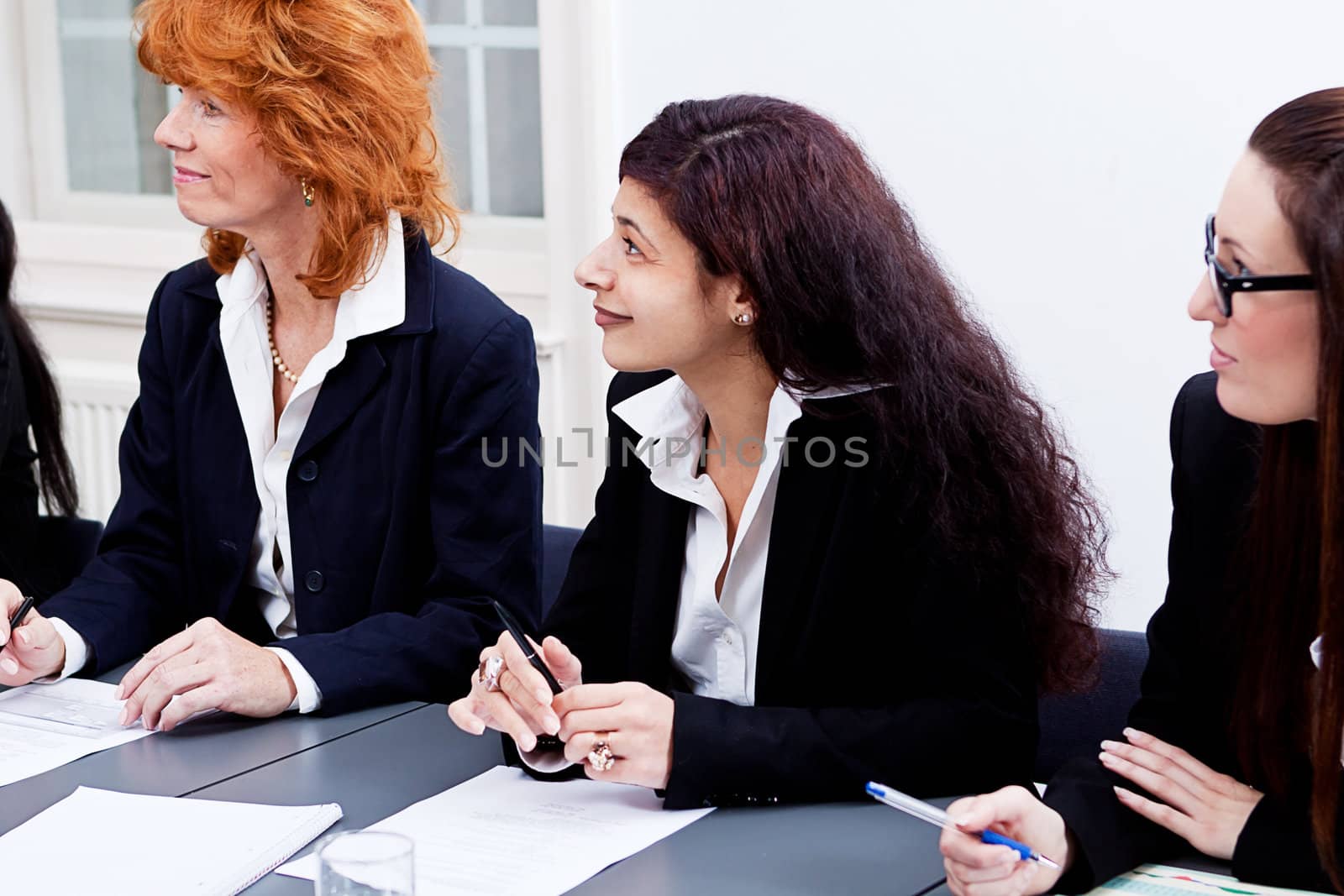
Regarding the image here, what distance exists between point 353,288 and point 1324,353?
52.0 inches

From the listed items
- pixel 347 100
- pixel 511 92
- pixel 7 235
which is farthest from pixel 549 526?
pixel 511 92

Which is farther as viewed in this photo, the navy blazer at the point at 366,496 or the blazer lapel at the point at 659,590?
the navy blazer at the point at 366,496

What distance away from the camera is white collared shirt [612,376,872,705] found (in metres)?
1.77

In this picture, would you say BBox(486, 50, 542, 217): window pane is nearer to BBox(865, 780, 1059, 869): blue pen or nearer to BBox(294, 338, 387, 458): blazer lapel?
BBox(294, 338, 387, 458): blazer lapel

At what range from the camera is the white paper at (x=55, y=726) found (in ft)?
5.41

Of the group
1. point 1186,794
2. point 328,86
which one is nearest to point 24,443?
point 328,86

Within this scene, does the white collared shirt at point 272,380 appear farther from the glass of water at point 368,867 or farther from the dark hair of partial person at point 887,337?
the glass of water at point 368,867

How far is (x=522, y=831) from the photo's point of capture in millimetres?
1469

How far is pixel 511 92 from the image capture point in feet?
11.8

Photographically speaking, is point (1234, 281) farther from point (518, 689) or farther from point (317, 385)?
point (317, 385)

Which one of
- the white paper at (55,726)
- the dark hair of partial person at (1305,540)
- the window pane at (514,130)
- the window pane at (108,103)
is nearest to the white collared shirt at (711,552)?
the dark hair of partial person at (1305,540)

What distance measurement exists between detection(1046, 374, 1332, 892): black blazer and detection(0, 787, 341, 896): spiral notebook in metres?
0.71

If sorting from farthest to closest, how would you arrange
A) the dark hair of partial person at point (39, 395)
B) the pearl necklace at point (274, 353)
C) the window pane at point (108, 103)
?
1. the window pane at point (108, 103)
2. the dark hair of partial person at point (39, 395)
3. the pearl necklace at point (274, 353)

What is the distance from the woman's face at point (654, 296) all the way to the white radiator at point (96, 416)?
97.4 inches
